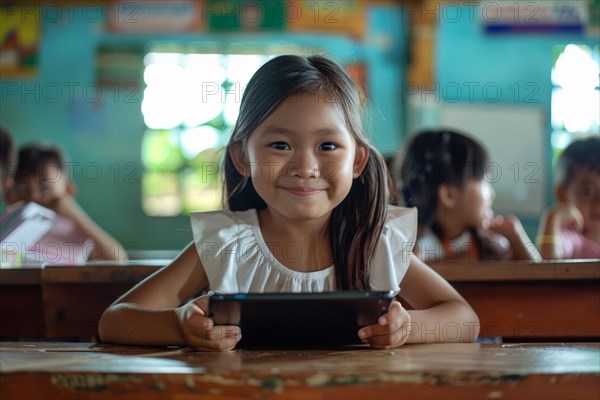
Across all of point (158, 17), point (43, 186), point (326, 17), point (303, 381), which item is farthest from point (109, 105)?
point (303, 381)

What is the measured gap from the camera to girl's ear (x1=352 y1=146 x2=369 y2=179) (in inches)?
65.2

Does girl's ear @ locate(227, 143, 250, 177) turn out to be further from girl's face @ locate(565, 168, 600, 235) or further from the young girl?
girl's face @ locate(565, 168, 600, 235)

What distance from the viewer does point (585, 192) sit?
3.48m

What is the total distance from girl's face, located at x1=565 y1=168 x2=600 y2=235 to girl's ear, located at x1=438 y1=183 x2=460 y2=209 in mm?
828

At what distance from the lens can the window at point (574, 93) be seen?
701 centimetres

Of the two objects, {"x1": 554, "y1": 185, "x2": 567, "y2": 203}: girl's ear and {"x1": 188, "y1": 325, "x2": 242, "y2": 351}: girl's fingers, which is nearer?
{"x1": 188, "y1": 325, "x2": 242, "y2": 351}: girl's fingers

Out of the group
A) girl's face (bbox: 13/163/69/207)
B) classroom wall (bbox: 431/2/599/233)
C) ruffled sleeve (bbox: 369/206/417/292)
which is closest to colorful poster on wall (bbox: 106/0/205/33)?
classroom wall (bbox: 431/2/599/233)

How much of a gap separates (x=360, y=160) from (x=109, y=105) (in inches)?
216

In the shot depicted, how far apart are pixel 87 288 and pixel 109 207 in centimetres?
515

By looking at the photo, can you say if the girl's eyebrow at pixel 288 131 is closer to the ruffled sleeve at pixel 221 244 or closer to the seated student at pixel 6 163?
the ruffled sleeve at pixel 221 244

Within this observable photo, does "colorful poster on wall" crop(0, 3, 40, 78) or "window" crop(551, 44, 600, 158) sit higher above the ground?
"colorful poster on wall" crop(0, 3, 40, 78)

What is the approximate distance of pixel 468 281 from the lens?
174 centimetres

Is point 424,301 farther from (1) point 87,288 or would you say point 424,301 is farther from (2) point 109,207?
(2) point 109,207

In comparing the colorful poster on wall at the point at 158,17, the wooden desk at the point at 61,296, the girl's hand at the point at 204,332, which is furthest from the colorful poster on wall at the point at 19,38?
the girl's hand at the point at 204,332
